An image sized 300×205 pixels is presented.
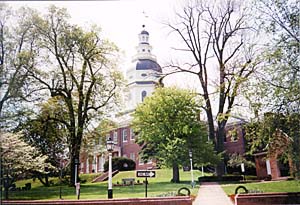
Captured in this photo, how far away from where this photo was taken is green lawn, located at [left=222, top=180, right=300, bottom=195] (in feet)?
10.9

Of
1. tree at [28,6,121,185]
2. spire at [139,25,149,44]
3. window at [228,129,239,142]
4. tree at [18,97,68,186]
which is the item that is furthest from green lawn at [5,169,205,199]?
spire at [139,25,149,44]

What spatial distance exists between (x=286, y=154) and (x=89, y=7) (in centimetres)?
258

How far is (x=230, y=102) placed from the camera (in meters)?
3.66

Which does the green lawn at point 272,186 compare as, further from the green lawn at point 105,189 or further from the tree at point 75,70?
the tree at point 75,70

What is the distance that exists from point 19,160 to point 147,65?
164cm

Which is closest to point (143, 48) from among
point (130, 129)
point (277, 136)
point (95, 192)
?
point (130, 129)

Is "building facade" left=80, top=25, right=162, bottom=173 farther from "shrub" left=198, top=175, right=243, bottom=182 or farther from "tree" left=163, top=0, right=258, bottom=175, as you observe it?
"shrub" left=198, top=175, right=243, bottom=182

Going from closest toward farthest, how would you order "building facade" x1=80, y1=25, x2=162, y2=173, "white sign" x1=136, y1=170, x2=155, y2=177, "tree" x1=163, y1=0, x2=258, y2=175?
"white sign" x1=136, y1=170, x2=155, y2=177, "building facade" x1=80, y1=25, x2=162, y2=173, "tree" x1=163, y1=0, x2=258, y2=175

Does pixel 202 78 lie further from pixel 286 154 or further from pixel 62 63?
pixel 62 63

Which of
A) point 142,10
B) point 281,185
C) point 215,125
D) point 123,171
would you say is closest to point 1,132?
point 123,171

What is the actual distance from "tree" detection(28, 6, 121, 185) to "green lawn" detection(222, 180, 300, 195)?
1.52 metres

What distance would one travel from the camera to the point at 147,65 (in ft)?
12.2

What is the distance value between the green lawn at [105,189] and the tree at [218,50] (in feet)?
2.09

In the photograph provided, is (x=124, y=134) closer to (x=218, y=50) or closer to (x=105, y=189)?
(x=105, y=189)
